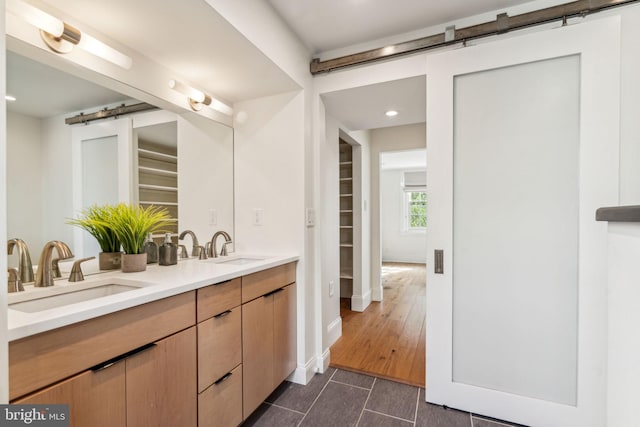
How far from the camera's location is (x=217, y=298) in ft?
4.49

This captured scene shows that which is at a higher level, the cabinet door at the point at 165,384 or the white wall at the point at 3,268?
the white wall at the point at 3,268

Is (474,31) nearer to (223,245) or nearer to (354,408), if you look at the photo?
(223,245)

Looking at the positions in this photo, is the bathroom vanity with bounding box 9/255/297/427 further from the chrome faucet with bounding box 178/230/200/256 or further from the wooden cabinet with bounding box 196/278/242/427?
the chrome faucet with bounding box 178/230/200/256

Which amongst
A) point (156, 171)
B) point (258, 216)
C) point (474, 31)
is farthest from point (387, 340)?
point (474, 31)

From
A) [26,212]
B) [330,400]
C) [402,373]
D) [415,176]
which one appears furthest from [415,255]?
[26,212]

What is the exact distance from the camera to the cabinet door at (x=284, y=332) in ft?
5.89

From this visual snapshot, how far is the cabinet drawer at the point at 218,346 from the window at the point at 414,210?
6585 mm

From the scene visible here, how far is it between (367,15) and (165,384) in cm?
221

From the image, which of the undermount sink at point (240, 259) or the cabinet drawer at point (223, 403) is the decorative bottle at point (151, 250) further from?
the cabinet drawer at point (223, 403)

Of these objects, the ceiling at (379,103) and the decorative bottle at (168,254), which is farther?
the ceiling at (379,103)

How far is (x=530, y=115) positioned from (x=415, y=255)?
6076 mm

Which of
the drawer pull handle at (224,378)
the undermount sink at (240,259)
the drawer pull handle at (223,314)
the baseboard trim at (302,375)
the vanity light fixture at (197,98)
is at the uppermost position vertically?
the vanity light fixture at (197,98)

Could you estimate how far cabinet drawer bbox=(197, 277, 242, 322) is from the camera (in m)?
1.28

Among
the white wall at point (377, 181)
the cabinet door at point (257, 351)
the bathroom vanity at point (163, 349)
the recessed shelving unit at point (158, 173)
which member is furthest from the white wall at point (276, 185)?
the white wall at point (377, 181)
